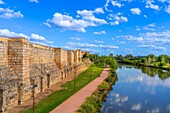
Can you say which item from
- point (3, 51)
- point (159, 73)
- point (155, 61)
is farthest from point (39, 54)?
point (155, 61)

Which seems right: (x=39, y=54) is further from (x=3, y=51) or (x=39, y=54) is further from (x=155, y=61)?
(x=155, y=61)

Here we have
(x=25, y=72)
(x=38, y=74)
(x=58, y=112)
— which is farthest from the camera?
(x=38, y=74)

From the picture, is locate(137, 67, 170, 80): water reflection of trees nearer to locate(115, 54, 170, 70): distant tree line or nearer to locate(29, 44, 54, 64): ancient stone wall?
locate(115, 54, 170, 70): distant tree line

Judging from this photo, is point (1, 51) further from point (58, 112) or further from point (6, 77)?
point (58, 112)

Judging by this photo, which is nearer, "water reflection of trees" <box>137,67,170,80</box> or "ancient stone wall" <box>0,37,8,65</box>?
"ancient stone wall" <box>0,37,8,65</box>

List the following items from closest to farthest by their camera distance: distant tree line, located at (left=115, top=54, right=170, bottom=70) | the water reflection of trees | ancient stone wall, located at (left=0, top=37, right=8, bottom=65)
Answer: ancient stone wall, located at (left=0, top=37, right=8, bottom=65) < the water reflection of trees < distant tree line, located at (left=115, top=54, right=170, bottom=70)

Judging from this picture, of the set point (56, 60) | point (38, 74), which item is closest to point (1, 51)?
point (38, 74)

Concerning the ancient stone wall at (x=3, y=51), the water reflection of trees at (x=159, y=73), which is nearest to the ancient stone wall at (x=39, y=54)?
the ancient stone wall at (x=3, y=51)

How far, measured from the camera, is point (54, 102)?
16.1m

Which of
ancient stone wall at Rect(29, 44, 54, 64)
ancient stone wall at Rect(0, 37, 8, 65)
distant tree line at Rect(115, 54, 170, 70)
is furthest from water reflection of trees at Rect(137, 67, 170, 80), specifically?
ancient stone wall at Rect(0, 37, 8, 65)

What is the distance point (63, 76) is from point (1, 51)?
59.2 feet

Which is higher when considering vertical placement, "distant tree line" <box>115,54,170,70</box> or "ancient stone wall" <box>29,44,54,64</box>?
"ancient stone wall" <box>29,44,54,64</box>

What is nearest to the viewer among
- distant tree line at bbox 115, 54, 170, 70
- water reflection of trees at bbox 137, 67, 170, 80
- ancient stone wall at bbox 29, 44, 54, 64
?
ancient stone wall at bbox 29, 44, 54, 64

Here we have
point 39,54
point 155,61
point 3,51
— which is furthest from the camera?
point 155,61
